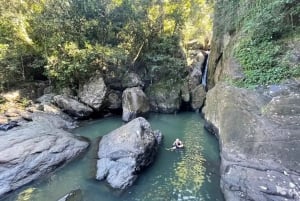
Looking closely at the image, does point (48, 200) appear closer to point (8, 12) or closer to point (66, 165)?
point (66, 165)

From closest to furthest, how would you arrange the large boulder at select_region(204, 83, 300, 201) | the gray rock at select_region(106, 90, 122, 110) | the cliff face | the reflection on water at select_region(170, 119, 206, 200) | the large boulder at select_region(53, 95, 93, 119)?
the large boulder at select_region(204, 83, 300, 201), the cliff face, the reflection on water at select_region(170, 119, 206, 200), the large boulder at select_region(53, 95, 93, 119), the gray rock at select_region(106, 90, 122, 110)

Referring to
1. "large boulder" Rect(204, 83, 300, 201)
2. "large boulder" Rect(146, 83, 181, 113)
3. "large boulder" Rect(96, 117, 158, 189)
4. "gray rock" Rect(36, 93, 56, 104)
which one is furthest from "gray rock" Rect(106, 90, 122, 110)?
"large boulder" Rect(204, 83, 300, 201)

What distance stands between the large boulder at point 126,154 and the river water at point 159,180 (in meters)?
0.26

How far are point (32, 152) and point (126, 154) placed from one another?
3253mm

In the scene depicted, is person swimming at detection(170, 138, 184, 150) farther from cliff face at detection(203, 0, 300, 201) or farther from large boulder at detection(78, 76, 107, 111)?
large boulder at detection(78, 76, 107, 111)

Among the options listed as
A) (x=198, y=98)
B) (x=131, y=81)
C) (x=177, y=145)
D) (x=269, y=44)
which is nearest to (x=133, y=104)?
(x=131, y=81)

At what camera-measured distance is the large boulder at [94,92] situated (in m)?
14.2

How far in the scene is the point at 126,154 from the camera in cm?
812

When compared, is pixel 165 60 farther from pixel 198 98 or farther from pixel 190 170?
pixel 190 170

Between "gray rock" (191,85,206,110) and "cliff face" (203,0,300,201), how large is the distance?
16.6 ft

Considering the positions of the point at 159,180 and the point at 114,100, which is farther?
the point at 114,100

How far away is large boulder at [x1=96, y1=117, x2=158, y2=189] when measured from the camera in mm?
7409

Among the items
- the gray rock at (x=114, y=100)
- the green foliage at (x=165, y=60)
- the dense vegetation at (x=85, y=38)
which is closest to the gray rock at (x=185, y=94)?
the green foliage at (x=165, y=60)

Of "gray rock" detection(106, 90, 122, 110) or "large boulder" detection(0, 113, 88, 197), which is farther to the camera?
"gray rock" detection(106, 90, 122, 110)
